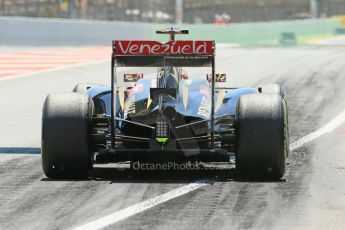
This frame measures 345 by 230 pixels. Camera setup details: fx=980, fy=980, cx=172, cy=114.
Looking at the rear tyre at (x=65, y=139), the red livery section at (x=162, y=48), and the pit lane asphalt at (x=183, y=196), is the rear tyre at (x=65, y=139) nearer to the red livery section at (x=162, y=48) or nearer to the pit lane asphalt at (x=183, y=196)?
the pit lane asphalt at (x=183, y=196)

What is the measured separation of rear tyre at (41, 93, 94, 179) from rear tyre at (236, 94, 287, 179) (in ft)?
5.28

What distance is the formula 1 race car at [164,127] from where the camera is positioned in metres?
10.1

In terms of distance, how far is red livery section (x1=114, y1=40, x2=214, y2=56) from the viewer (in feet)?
34.3

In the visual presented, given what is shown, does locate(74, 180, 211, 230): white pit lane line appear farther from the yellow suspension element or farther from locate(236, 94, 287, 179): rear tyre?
the yellow suspension element

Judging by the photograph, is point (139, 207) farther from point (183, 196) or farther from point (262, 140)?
point (262, 140)

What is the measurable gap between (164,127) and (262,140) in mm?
1051

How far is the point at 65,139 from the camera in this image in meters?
10.1

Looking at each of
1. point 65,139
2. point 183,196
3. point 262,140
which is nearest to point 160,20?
point 65,139

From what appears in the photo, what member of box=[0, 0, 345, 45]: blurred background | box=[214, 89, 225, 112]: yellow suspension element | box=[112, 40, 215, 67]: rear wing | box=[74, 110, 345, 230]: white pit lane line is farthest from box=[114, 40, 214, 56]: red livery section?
box=[0, 0, 345, 45]: blurred background

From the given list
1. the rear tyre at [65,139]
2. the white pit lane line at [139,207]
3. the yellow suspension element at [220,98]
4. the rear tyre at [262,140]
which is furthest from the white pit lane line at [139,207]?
→ the yellow suspension element at [220,98]

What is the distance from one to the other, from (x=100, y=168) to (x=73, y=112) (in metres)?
1.18

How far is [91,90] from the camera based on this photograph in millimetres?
12000

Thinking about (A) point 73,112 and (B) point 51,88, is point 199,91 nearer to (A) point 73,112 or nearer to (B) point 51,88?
(A) point 73,112

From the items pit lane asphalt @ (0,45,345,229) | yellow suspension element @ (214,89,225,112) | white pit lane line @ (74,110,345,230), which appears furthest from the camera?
yellow suspension element @ (214,89,225,112)
